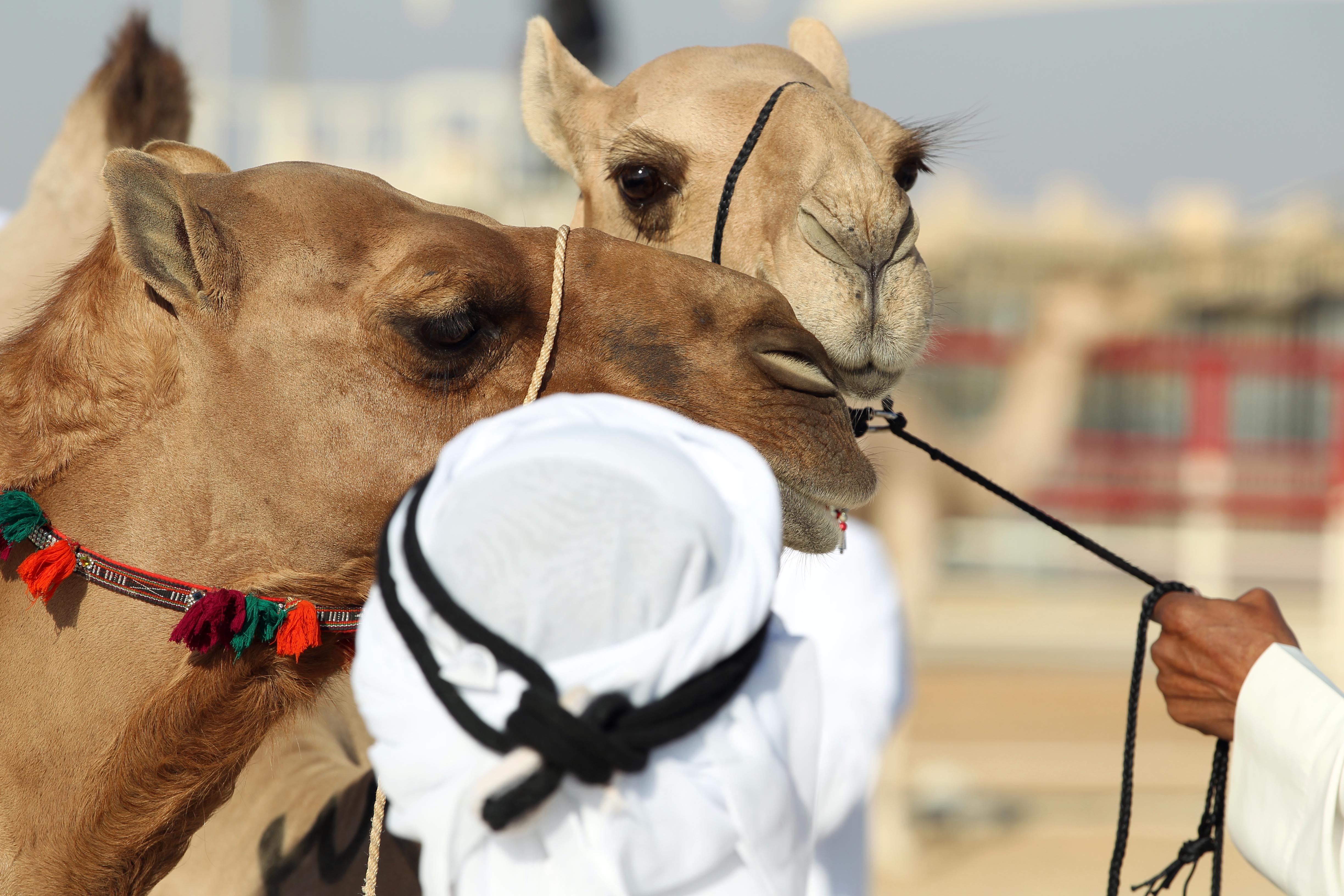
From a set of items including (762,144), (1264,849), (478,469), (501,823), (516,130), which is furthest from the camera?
(516,130)

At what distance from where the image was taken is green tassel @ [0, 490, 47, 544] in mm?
1689

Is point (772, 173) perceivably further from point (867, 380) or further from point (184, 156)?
point (184, 156)

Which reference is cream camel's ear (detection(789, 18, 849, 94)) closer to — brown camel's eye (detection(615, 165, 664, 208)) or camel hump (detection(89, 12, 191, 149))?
brown camel's eye (detection(615, 165, 664, 208))

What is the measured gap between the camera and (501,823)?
102cm

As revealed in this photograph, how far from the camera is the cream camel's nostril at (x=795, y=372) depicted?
1.77 metres

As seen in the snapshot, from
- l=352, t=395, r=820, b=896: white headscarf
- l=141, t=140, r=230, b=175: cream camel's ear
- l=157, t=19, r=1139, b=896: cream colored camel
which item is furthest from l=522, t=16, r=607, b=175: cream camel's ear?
l=352, t=395, r=820, b=896: white headscarf

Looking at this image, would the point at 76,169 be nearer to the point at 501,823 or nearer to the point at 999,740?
the point at 501,823

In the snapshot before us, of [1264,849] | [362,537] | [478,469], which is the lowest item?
[1264,849]

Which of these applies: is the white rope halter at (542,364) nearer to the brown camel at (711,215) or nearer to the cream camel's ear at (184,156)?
the brown camel at (711,215)

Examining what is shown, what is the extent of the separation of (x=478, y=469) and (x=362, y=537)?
2.09 ft

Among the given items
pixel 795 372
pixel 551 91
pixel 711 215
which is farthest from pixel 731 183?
pixel 795 372

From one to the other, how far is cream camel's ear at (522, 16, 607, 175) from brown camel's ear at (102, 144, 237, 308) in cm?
134

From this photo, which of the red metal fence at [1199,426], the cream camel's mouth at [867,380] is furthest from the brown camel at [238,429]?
the red metal fence at [1199,426]

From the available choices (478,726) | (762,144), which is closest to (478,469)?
(478,726)
